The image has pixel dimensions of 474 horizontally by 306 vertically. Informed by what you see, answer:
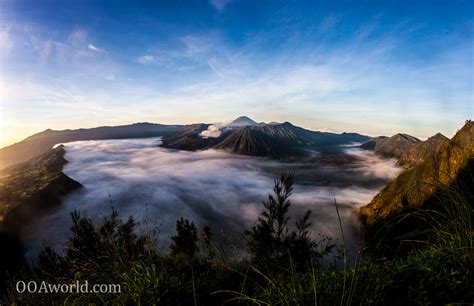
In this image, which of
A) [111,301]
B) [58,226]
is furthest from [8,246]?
[111,301]

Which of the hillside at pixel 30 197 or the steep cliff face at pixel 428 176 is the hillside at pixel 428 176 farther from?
the hillside at pixel 30 197

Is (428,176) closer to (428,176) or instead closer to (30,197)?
(428,176)

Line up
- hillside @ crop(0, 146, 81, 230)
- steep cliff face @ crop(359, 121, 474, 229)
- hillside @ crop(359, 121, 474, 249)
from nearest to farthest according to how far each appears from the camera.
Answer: hillside @ crop(359, 121, 474, 249) → steep cliff face @ crop(359, 121, 474, 229) → hillside @ crop(0, 146, 81, 230)

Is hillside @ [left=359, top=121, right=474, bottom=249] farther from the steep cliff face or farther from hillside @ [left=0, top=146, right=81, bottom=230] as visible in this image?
hillside @ [left=0, top=146, right=81, bottom=230]

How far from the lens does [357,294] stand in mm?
3559

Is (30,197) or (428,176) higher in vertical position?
(428,176)

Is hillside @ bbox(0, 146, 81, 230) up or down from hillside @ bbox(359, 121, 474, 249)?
down

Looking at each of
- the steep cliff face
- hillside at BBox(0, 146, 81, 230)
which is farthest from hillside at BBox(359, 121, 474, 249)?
hillside at BBox(0, 146, 81, 230)

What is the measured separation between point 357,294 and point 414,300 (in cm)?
61

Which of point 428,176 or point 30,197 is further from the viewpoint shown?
point 30,197

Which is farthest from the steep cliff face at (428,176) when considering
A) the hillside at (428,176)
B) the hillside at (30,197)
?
the hillside at (30,197)

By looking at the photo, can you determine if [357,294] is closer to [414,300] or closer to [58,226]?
[414,300]

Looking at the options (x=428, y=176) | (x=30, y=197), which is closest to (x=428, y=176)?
(x=428, y=176)

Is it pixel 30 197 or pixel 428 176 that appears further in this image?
pixel 30 197
